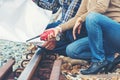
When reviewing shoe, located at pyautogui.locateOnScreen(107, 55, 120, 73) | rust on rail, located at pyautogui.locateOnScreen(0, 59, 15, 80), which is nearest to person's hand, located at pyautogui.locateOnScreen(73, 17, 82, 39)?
shoe, located at pyautogui.locateOnScreen(107, 55, 120, 73)

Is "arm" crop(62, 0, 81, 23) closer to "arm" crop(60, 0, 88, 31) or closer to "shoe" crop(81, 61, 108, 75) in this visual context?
"arm" crop(60, 0, 88, 31)

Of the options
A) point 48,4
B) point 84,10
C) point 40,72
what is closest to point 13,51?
point 48,4

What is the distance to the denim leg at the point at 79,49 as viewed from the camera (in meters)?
3.95

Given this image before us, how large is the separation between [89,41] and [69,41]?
619mm

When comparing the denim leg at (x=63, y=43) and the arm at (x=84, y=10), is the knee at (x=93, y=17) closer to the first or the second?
the arm at (x=84, y=10)

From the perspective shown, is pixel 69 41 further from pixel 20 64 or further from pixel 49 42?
pixel 20 64

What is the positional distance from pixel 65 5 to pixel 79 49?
552 millimetres

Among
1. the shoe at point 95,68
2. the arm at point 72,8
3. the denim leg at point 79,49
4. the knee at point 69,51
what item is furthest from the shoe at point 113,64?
the arm at point 72,8

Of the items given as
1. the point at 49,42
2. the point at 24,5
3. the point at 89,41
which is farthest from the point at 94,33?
the point at 24,5

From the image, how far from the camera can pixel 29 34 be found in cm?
532

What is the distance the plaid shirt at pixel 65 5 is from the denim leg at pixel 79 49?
0.30 meters

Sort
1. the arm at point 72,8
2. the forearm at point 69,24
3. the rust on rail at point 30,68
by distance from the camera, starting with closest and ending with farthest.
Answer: the rust on rail at point 30,68
the forearm at point 69,24
the arm at point 72,8

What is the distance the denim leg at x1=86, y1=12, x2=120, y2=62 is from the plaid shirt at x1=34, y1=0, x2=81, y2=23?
0.51m

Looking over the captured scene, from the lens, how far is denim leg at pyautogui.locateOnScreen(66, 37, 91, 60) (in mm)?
3947
